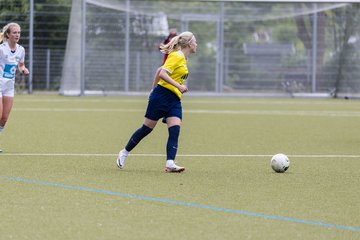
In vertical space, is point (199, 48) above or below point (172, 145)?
above

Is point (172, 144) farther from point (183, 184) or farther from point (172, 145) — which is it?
point (183, 184)

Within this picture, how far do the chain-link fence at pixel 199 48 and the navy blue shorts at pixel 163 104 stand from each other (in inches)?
967

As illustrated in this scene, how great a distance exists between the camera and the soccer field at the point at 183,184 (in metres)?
7.56

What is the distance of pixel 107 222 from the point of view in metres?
7.72

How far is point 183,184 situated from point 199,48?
28.7 meters

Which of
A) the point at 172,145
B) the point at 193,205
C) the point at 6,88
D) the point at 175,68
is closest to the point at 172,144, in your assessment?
the point at 172,145

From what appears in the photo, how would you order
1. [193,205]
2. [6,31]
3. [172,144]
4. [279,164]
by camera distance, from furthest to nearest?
[6,31]
[172,144]
[279,164]
[193,205]

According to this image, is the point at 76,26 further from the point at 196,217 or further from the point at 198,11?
the point at 196,217

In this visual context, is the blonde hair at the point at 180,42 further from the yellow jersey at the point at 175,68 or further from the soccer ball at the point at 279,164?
the soccer ball at the point at 279,164

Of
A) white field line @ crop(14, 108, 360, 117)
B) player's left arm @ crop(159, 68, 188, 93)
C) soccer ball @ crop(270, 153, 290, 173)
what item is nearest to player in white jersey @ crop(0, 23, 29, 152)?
player's left arm @ crop(159, 68, 188, 93)

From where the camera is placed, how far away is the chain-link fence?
122ft

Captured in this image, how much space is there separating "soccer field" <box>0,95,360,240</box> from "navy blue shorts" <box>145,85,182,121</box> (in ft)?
2.17

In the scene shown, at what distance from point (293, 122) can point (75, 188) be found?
13376mm

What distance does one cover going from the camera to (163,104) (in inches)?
471
